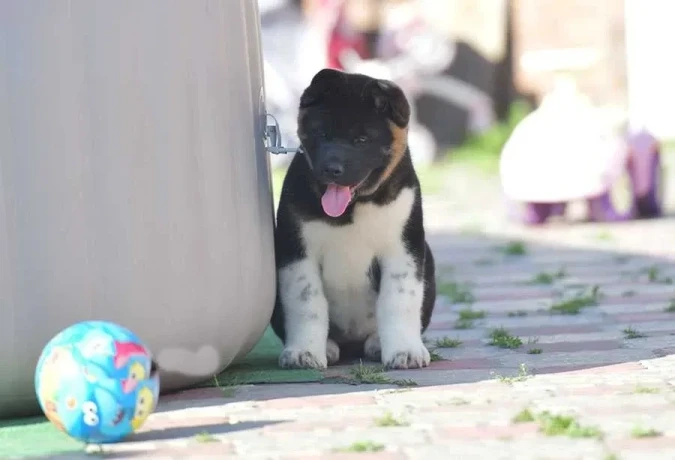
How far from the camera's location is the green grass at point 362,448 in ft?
10.4

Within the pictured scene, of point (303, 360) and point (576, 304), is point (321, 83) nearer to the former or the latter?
point (303, 360)

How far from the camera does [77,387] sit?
127 inches

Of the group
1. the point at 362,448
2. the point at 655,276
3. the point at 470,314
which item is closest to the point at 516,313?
the point at 470,314

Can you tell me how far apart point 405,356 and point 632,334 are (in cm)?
105

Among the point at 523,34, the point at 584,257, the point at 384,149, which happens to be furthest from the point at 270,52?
the point at 384,149

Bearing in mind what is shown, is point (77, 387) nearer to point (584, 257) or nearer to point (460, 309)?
point (460, 309)

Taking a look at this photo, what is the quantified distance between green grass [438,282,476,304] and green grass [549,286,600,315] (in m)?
0.50

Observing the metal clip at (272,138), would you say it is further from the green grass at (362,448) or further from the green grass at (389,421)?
the green grass at (362,448)

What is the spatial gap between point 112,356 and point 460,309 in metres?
2.94

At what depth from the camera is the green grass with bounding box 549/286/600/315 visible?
568 cm

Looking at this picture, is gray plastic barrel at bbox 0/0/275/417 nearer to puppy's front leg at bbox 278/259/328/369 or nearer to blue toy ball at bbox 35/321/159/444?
puppy's front leg at bbox 278/259/328/369

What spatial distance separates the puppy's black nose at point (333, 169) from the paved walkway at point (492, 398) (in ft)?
2.10

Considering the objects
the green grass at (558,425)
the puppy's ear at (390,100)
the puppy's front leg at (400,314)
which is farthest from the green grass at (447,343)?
the green grass at (558,425)

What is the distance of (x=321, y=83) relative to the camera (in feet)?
14.5
